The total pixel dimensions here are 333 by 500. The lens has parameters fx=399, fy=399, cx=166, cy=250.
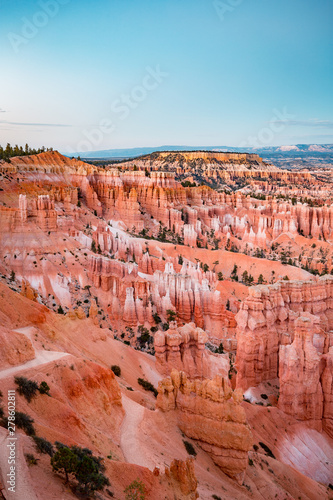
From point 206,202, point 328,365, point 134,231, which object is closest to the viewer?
point 328,365

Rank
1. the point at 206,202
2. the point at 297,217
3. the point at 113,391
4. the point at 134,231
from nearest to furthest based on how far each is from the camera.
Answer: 1. the point at 113,391
2. the point at 134,231
3. the point at 297,217
4. the point at 206,202

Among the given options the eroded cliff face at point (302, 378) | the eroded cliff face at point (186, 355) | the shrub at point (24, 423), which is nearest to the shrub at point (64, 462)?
the shrub at point (24, 423)

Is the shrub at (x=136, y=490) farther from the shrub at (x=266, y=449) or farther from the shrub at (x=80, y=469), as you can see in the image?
the shrub at (x=266, y=449)

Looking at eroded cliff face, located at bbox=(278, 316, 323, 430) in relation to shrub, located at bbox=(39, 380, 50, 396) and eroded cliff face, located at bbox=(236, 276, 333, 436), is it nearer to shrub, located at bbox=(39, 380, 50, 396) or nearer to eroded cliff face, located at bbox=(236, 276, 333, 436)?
eroded cliff face, located at bbox=(236, 276, 333, 436)

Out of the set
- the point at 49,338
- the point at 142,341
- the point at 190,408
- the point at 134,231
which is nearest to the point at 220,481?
the point at 190,408

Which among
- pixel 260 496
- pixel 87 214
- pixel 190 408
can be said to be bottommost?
pixel 260 496

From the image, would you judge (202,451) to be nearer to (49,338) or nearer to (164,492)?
(164,492)

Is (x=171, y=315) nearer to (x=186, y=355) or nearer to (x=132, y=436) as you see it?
(x=186, y=355)
